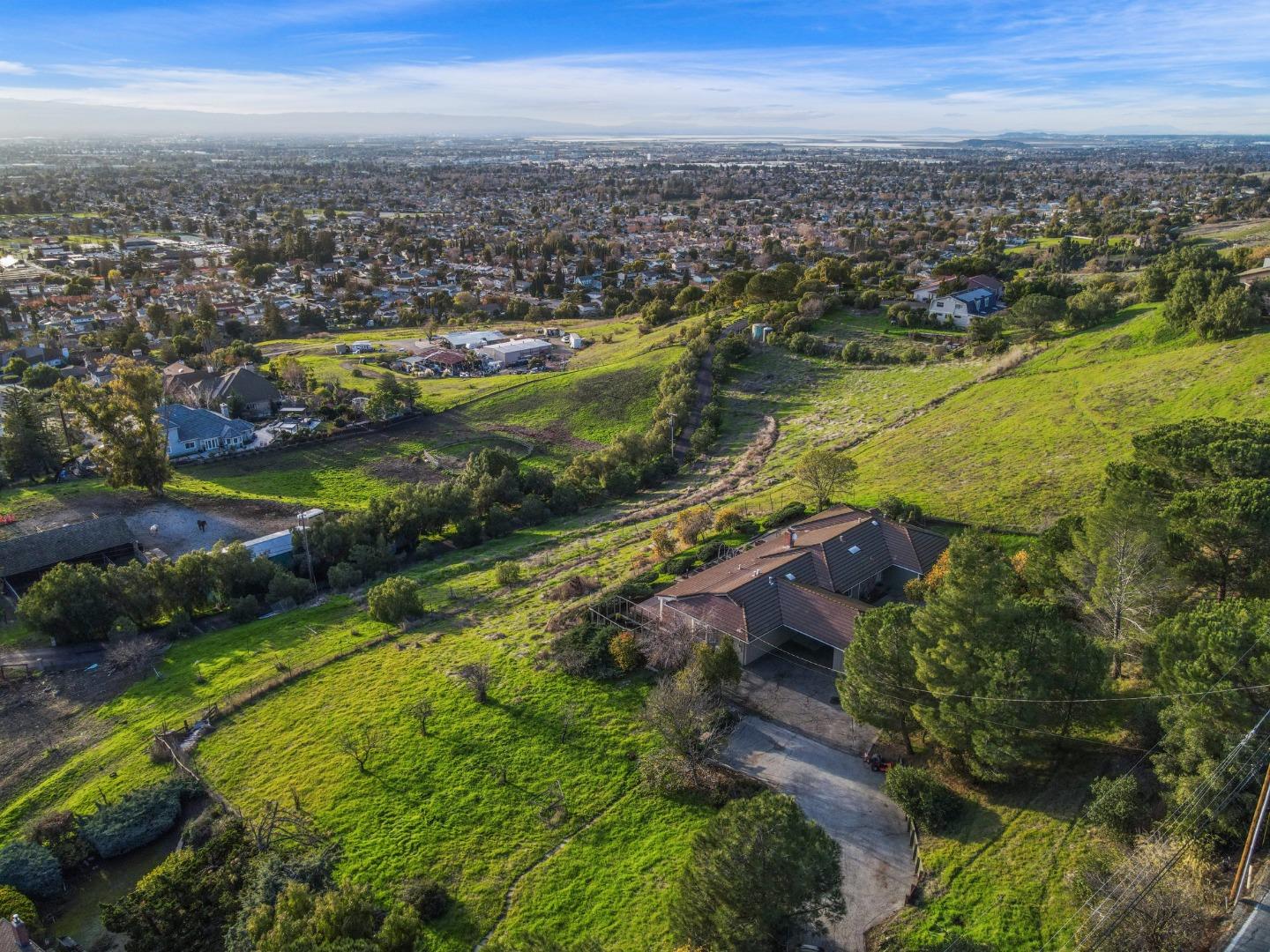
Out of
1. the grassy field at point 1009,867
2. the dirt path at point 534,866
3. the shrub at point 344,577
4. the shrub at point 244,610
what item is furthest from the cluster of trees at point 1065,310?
the shrub at point 244,610

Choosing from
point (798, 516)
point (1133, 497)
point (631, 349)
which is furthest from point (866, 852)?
point (631, 349)

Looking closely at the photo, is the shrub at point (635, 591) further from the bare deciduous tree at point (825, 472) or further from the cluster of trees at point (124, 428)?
the cluster of trees at point (124, 428)

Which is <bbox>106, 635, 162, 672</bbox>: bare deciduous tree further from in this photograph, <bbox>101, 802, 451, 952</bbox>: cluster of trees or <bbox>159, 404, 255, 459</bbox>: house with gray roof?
<bbox>159, 404, 255, 459</bbox>: house with gray roof

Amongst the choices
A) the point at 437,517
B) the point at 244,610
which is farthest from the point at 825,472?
the point at 244,610

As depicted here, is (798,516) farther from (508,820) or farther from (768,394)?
(768,394)

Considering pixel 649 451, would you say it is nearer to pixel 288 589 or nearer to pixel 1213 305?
pixel 288 589
